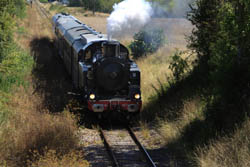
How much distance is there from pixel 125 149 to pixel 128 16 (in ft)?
20.1

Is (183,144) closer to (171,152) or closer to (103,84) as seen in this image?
(171,152)

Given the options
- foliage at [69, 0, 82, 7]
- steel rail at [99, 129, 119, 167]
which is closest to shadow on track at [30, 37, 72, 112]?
steel rail at [99, 129, 119, 167]

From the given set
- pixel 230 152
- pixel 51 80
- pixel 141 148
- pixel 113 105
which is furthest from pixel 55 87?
pixel 230 152

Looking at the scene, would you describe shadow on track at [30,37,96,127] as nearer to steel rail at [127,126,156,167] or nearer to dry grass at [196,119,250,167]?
steel rail at [127,126,156,167]

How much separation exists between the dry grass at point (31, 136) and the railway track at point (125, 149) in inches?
42.8

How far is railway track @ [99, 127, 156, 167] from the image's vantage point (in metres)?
→ 9.71

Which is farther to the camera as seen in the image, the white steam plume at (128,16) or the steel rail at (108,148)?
the white steam plume at (128,16)

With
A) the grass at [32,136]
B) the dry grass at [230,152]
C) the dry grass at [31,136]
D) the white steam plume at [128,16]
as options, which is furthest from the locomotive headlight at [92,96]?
the dry grass at [230,152]

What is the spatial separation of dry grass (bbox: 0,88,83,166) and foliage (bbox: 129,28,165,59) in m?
13.6

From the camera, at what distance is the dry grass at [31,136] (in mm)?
8781

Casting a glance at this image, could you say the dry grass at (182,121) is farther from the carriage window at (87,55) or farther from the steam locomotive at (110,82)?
the carriage window at (87,55)

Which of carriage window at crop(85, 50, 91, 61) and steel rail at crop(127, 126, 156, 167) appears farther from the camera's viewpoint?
carriage window at crop(85, 50, 91, 61)

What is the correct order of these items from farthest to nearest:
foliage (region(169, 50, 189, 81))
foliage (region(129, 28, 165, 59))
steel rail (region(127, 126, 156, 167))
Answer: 1. foliage (region(129, 28, 165, 59))
2. foliage (region(169, 50, 189, 81))
3. steel rail (region(127, 126, 156, 167))

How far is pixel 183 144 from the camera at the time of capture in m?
10.8
